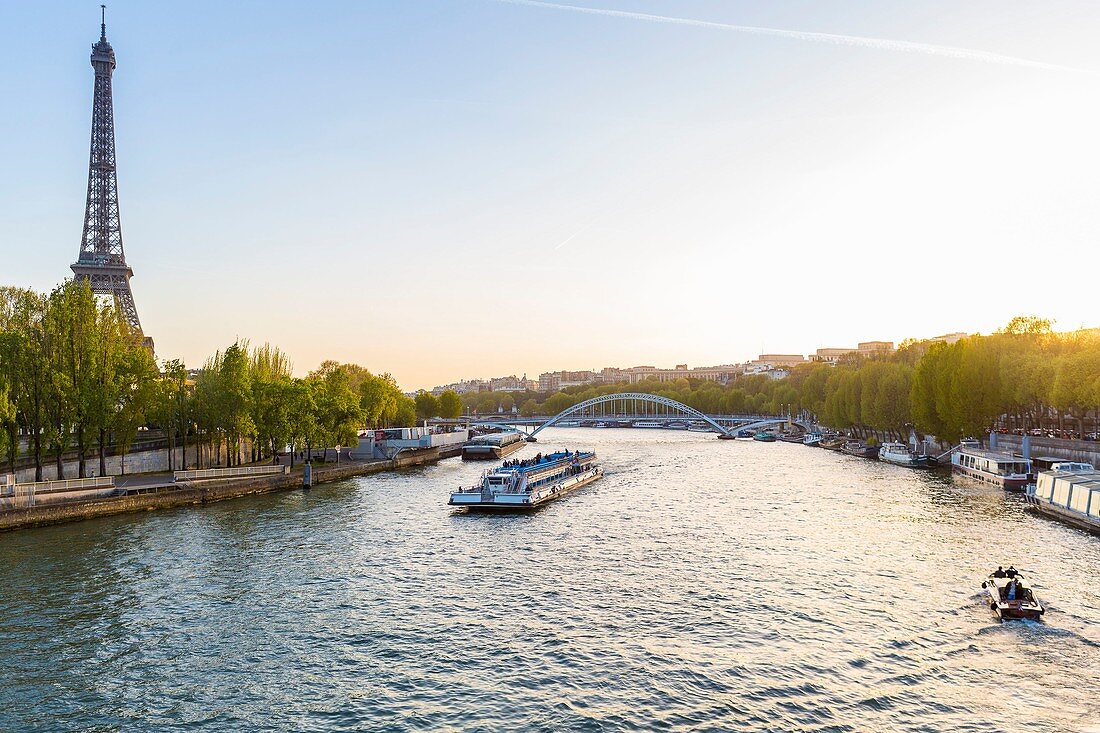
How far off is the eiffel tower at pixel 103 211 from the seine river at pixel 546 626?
1973 inches

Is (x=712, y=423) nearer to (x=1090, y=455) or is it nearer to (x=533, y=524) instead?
(x=1090, y=455)

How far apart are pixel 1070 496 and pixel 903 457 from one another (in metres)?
29.7

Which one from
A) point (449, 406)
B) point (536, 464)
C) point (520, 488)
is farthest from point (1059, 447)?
point (449, 406)

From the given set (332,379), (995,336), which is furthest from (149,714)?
(995,336)

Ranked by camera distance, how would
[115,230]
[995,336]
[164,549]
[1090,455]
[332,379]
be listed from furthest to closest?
[115,230] → [332,379] → [995,336] → [1090,455] → [164,549]

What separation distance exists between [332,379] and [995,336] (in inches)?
2425


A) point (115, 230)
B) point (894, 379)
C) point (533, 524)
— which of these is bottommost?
point (533, 524)

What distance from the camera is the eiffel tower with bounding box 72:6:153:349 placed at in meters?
78.3

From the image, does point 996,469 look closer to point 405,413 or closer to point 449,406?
point 405,413

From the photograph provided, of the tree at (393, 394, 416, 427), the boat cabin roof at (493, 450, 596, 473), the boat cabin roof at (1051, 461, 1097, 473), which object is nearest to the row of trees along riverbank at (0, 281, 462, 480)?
the boat cabin roof at (493, 450, 596, 473)

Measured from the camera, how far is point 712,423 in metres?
127

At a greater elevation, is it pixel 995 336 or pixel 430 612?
pixel 995 336

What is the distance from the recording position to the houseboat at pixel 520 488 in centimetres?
4406

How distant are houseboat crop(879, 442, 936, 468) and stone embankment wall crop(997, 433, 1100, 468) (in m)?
5.96
